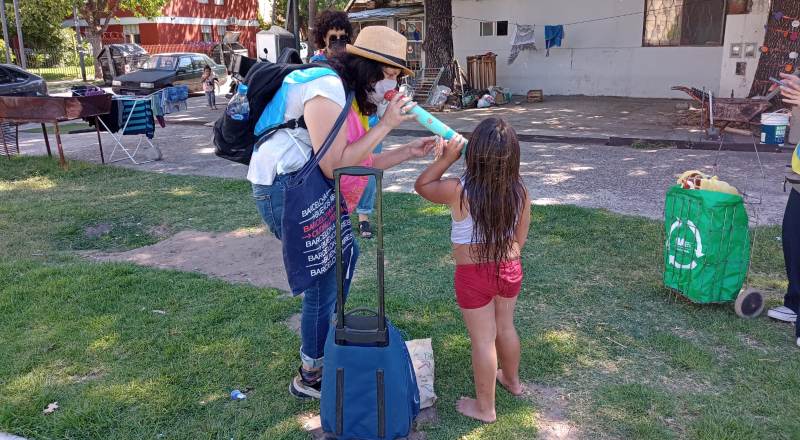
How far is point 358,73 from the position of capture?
250cm

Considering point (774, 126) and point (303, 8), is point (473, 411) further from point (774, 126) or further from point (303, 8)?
point (303, 8)

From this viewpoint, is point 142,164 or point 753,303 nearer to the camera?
point 753,303

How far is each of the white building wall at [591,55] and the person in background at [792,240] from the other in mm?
11659

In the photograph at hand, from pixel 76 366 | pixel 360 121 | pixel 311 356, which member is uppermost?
pixel 360 121

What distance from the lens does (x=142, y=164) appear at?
29.4 feet

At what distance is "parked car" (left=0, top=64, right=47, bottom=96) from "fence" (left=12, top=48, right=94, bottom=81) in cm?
1557

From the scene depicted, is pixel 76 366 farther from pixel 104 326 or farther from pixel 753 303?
pixel 753 303

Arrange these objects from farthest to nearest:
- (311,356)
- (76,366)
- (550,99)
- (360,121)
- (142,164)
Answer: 1. (550,99)
2. (142,164)
3. (76,366)
4. (311,356)
5. (360,121)

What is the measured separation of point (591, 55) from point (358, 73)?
14.6 m

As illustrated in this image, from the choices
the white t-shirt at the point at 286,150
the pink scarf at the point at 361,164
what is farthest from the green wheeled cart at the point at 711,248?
the white t-shirt at the point at 286,150

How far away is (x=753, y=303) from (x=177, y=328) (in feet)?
11.2

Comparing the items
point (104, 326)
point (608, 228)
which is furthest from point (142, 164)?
point (608, 228)

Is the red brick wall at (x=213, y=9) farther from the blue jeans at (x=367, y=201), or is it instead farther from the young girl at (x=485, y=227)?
the young girl at (x=485, y=227)

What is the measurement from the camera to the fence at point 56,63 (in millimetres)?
28883
